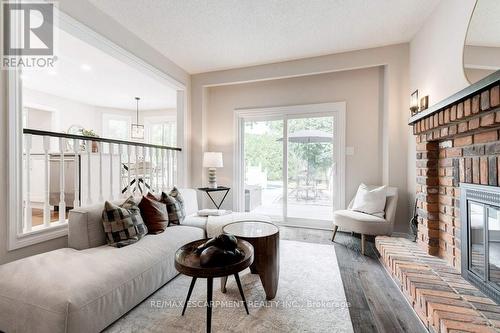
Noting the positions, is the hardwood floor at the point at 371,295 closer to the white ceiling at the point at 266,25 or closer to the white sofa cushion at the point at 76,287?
the white sofa cushion at the point at 76,287

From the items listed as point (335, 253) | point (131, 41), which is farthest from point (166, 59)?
point (335, 253)

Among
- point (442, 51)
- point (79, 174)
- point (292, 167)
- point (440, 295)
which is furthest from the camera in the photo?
point (292, 167)

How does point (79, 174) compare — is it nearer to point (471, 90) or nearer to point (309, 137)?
point (309, 137)

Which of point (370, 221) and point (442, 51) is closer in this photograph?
point (442, 51)

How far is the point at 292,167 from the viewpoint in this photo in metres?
4.01

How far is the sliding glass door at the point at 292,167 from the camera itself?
3789 mm

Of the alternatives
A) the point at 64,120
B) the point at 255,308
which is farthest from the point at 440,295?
the point at 64,120

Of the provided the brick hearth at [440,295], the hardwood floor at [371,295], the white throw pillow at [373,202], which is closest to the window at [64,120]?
the hardwood floor at [371,295]

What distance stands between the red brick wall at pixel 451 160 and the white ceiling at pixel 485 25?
16.5 inches

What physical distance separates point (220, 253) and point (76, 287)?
33.0 inches

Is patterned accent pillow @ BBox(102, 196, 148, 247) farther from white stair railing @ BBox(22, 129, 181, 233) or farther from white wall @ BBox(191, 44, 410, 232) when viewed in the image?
white wall @ BBox(191, 44, 410, 232)

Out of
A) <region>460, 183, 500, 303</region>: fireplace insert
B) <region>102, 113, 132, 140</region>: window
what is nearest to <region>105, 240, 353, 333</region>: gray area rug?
<region>460, 183, 500, 303</region>: fireplace insert

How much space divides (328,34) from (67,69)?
4.24 metres

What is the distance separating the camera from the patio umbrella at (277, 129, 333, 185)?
3801 millimetres
